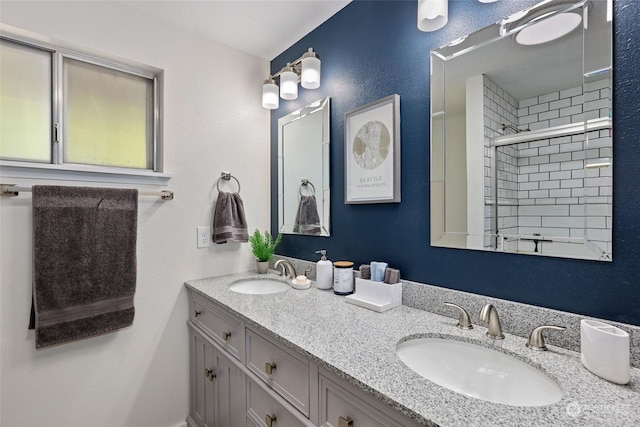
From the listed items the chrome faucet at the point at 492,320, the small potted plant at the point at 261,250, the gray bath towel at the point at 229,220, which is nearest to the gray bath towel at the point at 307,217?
the small potted plant at the point at 261,250

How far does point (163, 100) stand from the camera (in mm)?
1760

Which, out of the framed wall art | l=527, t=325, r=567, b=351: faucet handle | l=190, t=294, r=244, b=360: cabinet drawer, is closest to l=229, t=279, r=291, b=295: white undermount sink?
l=190, t=294, r=244, b=360: cabinet drawer

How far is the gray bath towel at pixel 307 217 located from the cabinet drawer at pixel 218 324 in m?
0.67

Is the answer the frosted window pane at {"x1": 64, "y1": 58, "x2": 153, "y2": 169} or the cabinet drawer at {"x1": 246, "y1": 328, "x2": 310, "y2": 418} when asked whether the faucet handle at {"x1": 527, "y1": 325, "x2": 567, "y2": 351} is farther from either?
the frosted window pane at {"x1": 64, "y1": 58, "x2": 153, "y2": 169}

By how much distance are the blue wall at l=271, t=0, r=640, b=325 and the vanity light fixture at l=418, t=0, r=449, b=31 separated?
11 cm

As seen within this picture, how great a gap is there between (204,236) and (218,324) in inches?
23.8

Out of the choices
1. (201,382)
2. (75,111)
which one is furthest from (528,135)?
(75,111)

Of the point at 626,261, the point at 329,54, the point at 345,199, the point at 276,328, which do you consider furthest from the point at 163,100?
the point at 626,261

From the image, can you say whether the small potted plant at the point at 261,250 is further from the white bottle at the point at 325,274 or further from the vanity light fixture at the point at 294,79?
the vanity light fixture at the point at 294,79

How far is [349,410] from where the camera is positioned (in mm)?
820

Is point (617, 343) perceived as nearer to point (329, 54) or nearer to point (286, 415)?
point (286, 415)

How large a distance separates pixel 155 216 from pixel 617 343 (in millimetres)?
1911

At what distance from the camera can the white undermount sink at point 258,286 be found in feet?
5.98

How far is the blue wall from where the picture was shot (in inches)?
33.0
